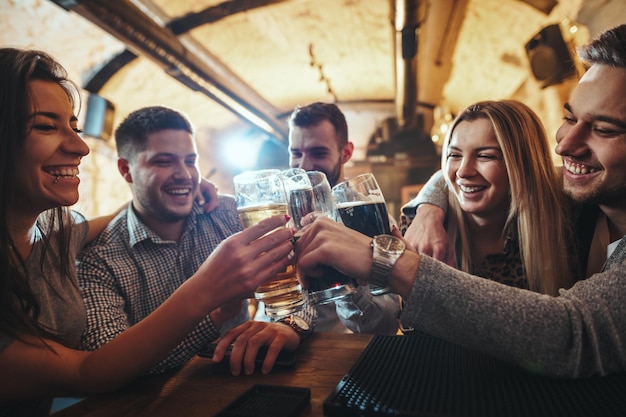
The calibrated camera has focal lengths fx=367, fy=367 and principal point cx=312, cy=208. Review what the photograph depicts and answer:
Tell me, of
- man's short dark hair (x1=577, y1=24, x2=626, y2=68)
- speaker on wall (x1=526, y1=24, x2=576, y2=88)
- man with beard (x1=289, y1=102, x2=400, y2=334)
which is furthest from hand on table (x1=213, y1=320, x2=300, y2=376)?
speaker on wall (x1=526, y1=24, x2=576, y2=88)

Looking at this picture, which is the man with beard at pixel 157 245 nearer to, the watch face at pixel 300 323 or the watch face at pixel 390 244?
the watch face at pixel 300 323

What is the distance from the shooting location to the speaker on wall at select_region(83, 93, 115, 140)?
3932 millimetres

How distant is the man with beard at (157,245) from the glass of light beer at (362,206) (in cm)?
36

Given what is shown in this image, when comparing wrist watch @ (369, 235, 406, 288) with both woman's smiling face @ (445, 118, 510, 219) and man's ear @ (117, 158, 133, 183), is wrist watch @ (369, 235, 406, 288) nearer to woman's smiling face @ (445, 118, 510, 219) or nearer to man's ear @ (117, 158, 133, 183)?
woman's smiling face @ (445, 118, 510, 219)

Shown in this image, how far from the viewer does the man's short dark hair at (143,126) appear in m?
1.85

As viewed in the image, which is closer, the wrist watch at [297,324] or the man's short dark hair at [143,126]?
the wrist watch at [297,324]

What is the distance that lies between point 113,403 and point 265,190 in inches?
22.8

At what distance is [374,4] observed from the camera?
355 cm

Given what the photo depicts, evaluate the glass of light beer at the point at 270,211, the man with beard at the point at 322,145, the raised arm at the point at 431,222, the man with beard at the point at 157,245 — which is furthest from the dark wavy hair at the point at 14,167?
the man with beard at the point at 322,145

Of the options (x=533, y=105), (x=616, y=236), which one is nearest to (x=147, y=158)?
(x=616, y=236)

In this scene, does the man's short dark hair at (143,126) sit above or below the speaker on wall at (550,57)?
below

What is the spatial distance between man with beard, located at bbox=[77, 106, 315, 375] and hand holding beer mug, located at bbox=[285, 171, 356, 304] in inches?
7.1

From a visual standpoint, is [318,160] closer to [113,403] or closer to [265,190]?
[265,190]

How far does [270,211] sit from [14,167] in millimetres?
703
